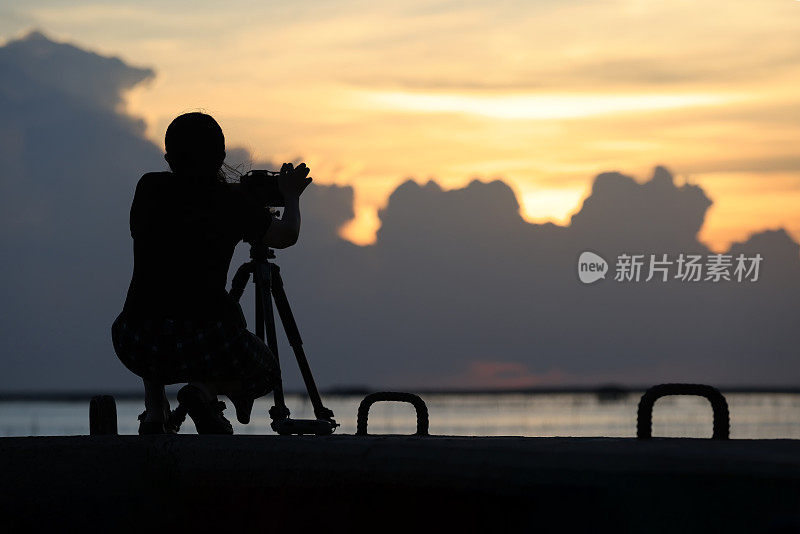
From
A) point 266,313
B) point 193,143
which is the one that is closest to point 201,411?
point 193,143

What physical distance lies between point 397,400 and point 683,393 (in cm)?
123

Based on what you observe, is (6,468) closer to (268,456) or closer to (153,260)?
(268,456)

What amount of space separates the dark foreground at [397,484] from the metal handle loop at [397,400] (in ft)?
3.63

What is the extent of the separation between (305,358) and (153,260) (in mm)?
1804

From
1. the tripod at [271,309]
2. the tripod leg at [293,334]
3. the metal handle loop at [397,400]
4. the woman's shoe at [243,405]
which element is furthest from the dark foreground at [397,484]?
the tripod leg at [293,334]

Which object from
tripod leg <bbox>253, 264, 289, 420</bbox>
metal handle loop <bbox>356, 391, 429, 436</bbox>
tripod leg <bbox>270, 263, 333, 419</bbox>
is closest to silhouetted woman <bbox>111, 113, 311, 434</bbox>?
metal handle loop <bbox>356, 391, 429, 436</bbox>

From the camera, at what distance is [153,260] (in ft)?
16.6

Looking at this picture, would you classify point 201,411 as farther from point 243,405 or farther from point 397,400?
point 397,400

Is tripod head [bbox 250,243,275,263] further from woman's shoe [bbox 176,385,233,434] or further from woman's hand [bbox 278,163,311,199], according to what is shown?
woman's shoe [bbox 176,385,233,434]

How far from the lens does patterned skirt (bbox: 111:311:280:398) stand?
4.96 metres

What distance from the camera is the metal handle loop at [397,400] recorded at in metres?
4.41

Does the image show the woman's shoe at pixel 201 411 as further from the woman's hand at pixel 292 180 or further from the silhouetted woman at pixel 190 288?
the woman's hand at pixel 292 180

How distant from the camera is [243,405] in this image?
5.35 meters

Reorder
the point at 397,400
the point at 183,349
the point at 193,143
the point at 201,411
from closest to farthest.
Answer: the point at 397,400
the point at 201,411
the point at 183,349
the point at 193,143
